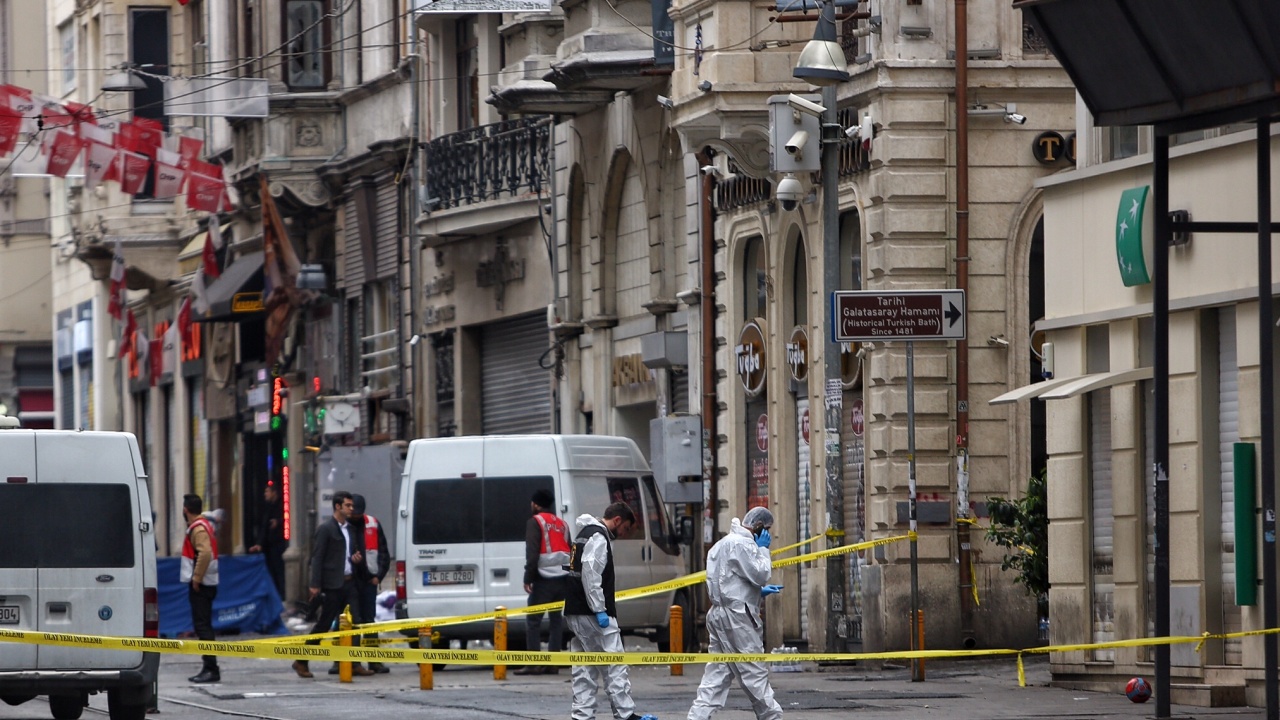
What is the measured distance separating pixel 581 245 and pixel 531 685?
11606 mm

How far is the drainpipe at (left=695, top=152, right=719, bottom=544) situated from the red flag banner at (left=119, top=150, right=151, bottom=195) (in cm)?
1114

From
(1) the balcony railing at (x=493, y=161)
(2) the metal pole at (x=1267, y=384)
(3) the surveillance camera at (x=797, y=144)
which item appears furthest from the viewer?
(1) the balcony railing at (x=493, y=161)

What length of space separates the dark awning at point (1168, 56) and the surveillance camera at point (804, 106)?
4860 millimetres

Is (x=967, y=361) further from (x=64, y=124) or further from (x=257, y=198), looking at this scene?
(x=257, y=198)

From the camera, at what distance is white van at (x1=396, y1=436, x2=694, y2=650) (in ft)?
78.5

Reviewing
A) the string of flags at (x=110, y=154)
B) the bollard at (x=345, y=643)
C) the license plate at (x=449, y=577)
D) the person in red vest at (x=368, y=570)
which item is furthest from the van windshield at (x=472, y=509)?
the string of flags at (x=110, y=154)

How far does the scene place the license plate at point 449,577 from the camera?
79.0ft

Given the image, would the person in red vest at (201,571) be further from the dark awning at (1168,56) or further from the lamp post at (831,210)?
the dark awning at (1168,56)

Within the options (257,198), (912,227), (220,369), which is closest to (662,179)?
(912,227)

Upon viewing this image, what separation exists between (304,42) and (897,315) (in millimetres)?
22688

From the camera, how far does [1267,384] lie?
14945 millimetres

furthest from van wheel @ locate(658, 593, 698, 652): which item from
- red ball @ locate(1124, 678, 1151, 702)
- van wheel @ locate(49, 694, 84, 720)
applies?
red ball @ locate(1124, 678, 1151, 702)

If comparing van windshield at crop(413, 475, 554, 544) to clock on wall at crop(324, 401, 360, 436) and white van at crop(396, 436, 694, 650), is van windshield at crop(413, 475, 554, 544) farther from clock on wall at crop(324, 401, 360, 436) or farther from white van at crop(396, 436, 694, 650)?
clock on wall at crop(324, 401, 360, 436)

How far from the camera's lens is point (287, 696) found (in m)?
21.1
